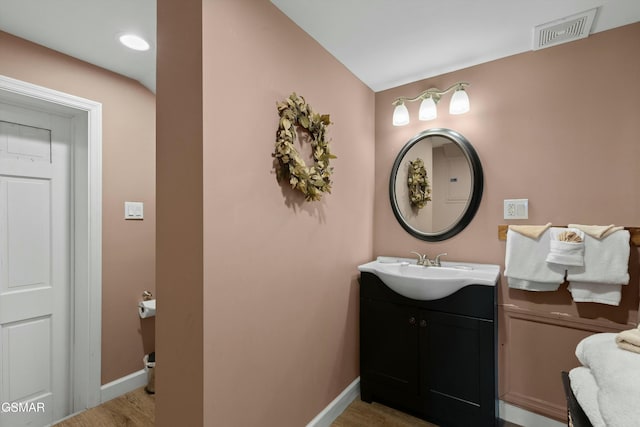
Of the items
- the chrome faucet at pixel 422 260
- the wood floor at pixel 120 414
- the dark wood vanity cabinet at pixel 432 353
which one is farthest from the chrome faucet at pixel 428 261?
the wood floor at pixel 120 414

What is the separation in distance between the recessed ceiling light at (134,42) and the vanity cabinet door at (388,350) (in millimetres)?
2132

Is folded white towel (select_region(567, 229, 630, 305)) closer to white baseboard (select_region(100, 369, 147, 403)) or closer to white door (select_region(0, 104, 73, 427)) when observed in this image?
white baseboard (select_region(100, 369, 147, 403))

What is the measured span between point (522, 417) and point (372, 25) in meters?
2.52

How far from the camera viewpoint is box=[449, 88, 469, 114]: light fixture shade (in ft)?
6.43

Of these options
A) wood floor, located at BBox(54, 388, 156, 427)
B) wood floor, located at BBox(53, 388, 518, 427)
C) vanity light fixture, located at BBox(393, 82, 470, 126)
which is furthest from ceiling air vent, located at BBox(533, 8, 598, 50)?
wood floor, located at BBox(54, 388, 156, 427)

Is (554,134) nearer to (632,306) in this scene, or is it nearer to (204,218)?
(632,306)

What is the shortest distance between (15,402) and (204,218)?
74.5 inches

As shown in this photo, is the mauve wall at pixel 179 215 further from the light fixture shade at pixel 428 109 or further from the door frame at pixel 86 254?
the light fixture shade at pixel 428 109

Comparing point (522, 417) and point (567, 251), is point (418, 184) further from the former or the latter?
point (522, 417)

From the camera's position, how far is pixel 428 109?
6.88 ft

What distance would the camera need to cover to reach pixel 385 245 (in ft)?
7.96

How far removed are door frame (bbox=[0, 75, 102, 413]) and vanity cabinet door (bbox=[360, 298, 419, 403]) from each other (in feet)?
5.93

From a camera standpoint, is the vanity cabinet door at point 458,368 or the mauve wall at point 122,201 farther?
the mauve wall at point 122,201

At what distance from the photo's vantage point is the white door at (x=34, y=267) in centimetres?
177
